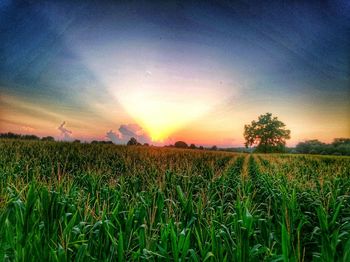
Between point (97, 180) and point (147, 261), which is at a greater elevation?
point (97, 180)

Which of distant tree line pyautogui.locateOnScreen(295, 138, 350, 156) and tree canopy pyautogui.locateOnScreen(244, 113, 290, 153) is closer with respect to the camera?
distant tree line pyautogui.locateOnScreen(295, 138, 350, 156)

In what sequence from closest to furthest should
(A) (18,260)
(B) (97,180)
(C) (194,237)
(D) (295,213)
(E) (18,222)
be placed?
(A) (18,260), (E) (18,222), (C) (194,237), (D) (295,213), (B) (97,180)

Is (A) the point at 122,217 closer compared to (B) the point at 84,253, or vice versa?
(B) the point at 84,253

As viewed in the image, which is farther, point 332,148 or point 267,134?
point 267,134

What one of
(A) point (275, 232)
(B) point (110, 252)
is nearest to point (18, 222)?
(B) point (110, 252)

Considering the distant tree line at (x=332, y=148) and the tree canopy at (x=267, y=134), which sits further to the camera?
the tree canopy at (x=267, y=134)

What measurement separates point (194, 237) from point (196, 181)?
13.6ft

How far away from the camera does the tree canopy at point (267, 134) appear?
76213 mm

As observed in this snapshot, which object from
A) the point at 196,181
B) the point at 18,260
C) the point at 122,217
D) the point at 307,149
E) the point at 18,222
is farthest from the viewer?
the point at 307,149

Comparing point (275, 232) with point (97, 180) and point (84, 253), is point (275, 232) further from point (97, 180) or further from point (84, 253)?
point (97, 180)

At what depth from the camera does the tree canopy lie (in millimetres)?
76213

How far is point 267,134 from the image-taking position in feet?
256

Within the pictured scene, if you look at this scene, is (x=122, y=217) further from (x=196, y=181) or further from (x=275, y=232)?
(x=196, y=181)

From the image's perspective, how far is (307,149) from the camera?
5859cm
